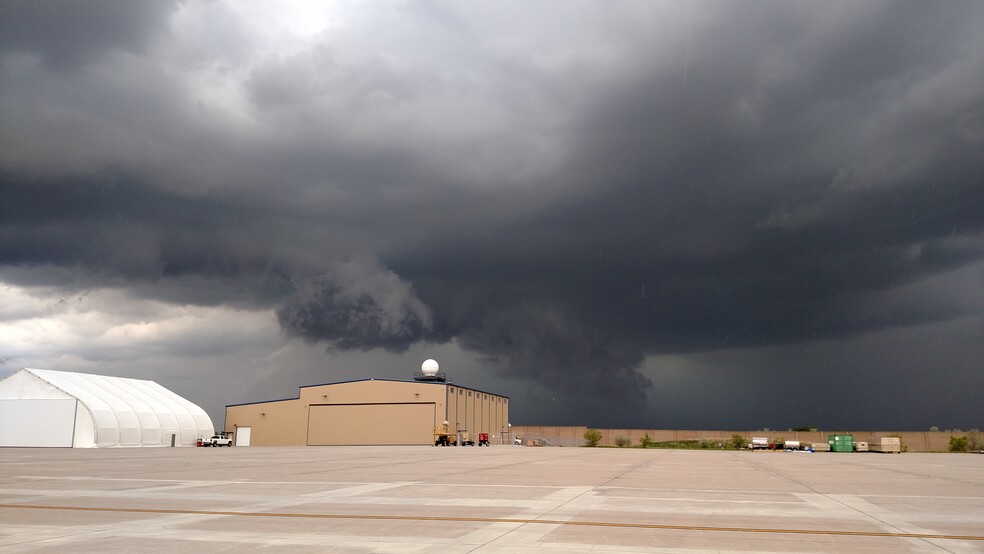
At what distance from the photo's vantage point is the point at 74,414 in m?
74.1

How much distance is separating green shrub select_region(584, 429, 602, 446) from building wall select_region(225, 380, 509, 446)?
27.4 metres

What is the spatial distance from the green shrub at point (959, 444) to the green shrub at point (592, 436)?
5528cm

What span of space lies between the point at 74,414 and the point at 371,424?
35.0 meters

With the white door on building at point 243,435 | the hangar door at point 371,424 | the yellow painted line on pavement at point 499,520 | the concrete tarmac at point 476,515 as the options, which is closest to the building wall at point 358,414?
the hangar door at point 371,424

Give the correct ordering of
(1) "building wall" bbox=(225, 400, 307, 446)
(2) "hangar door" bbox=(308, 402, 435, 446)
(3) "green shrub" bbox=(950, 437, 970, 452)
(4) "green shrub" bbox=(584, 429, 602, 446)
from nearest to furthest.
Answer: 1. (2) "hangar door" bbox=(308, 402, 435, 446)
2. (1) "building wall" bbox=(225, 400, 307, 446)
3. (3) "green shrub" bbox=(950, 437, 970, 452)
4. (4) "green shrub" bbox=(584, 429, 602, 446)

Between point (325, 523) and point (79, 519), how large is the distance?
16.8ft

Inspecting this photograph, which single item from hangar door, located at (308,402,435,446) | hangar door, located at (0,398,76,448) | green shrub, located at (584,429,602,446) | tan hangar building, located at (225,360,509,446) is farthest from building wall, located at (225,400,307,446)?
green shrub, located at (584,429,602,446)

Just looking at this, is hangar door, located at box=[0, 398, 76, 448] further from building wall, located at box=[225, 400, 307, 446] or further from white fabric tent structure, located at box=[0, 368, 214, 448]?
building wall, located at box=[225, 400, 307, 446]

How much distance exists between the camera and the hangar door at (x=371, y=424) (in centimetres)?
9075

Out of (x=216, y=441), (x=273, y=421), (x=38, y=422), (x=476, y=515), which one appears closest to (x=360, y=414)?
(x=273, y=421)

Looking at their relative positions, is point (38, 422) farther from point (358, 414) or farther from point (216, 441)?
point (358, 414)

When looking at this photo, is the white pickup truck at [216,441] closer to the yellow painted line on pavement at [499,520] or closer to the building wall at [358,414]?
the building wall at [358,414]

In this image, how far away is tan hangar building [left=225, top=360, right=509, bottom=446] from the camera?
91188 millimetres

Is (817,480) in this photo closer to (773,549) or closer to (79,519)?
(773,549)
